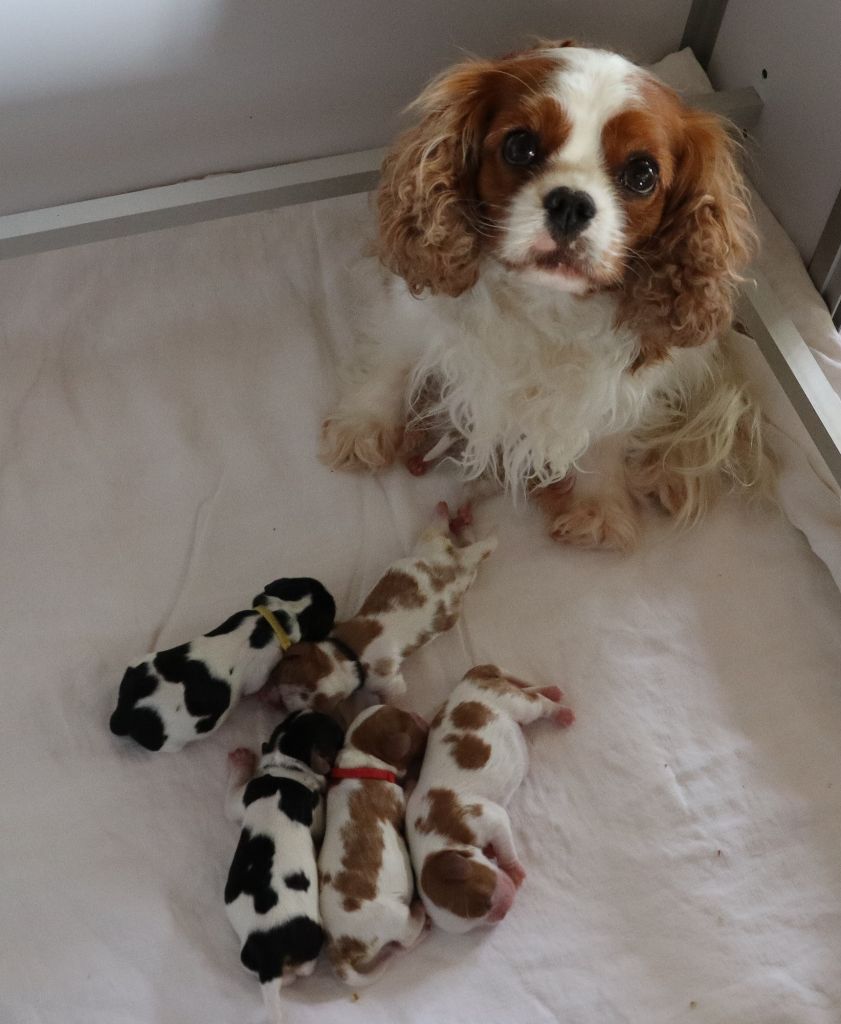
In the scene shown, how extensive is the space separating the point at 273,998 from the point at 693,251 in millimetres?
1143

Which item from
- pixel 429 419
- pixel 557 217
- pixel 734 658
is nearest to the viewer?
pixel 557 217

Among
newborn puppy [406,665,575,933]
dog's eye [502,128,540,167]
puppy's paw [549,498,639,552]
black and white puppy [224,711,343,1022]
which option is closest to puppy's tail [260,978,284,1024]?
black and white puppy [224,711,343,1022]

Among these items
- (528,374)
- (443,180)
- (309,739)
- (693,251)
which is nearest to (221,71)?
(443,180)

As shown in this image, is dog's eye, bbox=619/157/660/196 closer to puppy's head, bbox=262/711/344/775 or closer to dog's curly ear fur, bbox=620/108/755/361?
dog's curly ear fur, bbox=620/108/755/361

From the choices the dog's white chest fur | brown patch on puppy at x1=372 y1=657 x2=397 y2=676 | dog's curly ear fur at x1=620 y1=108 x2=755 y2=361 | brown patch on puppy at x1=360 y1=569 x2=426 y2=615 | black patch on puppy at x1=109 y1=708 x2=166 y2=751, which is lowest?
black patch on puppy at x1=109 y1=708 x2=166 y2=751

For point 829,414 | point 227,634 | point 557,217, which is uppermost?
point 557,217

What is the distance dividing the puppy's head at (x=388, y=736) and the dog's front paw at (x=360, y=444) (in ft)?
1.56

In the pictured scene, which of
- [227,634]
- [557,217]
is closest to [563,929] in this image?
[227,634]

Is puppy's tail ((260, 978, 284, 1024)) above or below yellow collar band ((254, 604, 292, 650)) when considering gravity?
below

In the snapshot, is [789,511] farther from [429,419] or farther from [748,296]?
[429,419]

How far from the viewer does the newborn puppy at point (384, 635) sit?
1.56m

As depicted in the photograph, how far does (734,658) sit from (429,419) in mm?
667

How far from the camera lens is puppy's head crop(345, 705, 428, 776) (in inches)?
59.2

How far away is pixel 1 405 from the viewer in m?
1.90
